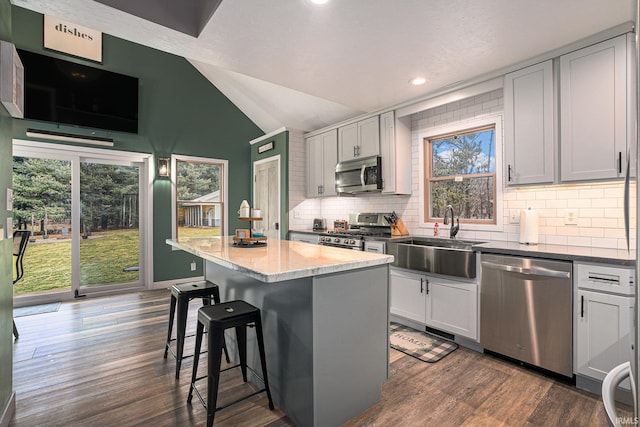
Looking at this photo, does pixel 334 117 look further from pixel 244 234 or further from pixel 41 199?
pixel 41 199

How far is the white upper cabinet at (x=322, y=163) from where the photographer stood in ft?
15.9

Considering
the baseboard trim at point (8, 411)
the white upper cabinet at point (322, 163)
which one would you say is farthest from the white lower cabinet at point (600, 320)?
the baseboard trim at point (8, 411)

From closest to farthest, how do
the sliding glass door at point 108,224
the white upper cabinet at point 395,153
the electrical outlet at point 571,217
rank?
the electrical outlet at point 571,217
the white upper cabinet at point 395,153
the sliding glass door at point 108,224

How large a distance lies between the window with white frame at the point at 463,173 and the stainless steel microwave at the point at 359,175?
0.59 m

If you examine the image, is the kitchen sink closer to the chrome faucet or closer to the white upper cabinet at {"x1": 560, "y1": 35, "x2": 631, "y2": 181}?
the chrome faucet

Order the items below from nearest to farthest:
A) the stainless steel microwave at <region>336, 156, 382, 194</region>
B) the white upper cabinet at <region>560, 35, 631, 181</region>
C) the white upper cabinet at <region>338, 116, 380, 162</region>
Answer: the white upper cabinet at <region>560, 35, 631, 181</region>, the stainless steel microwave at <region>336, 156, 382, 194</region>, the white upper cabinet at <region>338, 116, 380, 162</region>

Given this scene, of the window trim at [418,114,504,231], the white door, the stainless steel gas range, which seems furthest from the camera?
the white door

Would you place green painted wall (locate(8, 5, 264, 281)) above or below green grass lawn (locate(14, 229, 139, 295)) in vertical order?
above

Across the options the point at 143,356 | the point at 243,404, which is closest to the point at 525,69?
the point at 243,404

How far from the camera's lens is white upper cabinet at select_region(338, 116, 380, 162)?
13.7 feet

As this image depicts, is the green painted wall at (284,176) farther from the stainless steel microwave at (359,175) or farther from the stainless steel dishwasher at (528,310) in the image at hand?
the stainless steel dishwasher at (528,310)

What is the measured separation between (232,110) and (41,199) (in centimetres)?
325

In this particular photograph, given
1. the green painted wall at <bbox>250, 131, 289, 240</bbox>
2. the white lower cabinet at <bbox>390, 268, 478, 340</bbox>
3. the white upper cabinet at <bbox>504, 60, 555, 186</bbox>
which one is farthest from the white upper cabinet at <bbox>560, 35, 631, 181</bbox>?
the green painted wall at <bbox>250, 131, 289, 240</bbox>

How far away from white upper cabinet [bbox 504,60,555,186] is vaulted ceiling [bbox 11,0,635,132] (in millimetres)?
182
